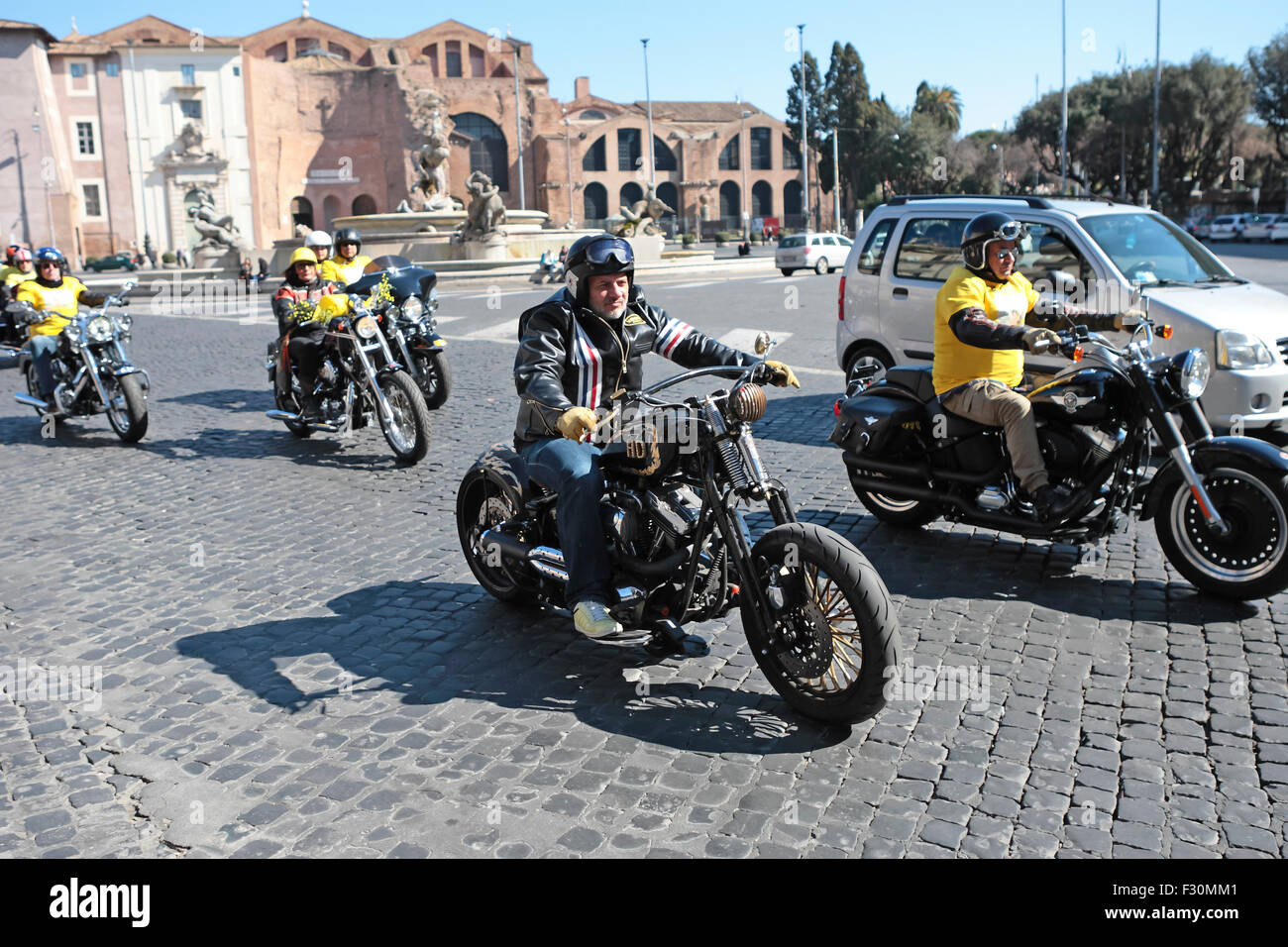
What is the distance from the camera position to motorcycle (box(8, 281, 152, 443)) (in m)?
10.2

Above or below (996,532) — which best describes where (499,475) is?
above

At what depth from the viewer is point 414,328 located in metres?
11.4

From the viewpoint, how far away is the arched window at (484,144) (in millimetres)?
86750

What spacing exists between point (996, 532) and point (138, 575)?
15.2 ft

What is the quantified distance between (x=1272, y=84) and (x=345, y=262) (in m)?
57.3

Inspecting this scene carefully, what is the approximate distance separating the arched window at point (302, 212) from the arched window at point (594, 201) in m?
25.3

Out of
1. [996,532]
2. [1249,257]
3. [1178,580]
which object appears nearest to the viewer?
[1178,580]

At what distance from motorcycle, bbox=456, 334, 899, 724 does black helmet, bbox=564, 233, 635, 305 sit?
47 centimetres

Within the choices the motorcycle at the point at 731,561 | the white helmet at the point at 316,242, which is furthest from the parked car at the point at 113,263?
the motorcycle at the point at 731,561

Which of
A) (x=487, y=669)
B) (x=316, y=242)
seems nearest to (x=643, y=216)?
(x=316, y=242)

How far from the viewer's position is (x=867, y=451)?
6371 mm
